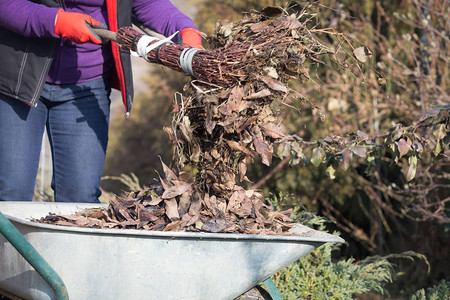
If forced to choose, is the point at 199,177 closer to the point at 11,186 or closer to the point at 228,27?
the point at 228,27

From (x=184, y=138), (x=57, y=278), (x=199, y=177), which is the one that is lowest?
(x=57, y=278)

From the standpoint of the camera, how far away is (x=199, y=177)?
1.81 meters

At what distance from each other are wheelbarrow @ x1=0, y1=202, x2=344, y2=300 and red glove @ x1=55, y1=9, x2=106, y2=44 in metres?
0.67

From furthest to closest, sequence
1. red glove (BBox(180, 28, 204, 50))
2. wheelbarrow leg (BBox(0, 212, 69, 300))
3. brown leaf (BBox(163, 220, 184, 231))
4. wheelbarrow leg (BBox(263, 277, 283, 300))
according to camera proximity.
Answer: red glove (BBox(180, 28, 204, 50)) → wheelbarrow leg (BBox(263, 277, 283, 300)) → brown leaf (BBox(163, 220, 184, 231)) → wheelbarrow leg (BBox(0, 212, 69, 300))

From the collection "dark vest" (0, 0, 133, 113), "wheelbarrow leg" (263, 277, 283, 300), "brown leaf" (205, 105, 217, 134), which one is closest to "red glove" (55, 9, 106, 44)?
"dark vest" (0, 0, 133, 113)

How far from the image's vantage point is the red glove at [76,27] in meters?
1.81

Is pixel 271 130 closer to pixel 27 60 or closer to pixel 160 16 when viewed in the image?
pixel 160 16

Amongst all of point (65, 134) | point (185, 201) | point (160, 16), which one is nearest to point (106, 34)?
point (160, 16)

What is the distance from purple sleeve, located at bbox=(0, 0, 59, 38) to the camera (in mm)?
1874

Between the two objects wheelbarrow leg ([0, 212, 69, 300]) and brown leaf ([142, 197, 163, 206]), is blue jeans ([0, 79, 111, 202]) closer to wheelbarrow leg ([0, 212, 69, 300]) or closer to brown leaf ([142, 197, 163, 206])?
brown leaf ([142, 197, 163, 206])

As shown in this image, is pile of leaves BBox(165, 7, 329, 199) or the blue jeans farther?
the blue jeans

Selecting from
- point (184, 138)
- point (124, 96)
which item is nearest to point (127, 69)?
point (124, 96)

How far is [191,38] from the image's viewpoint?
200 cm

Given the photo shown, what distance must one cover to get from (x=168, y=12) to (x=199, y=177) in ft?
2.65
